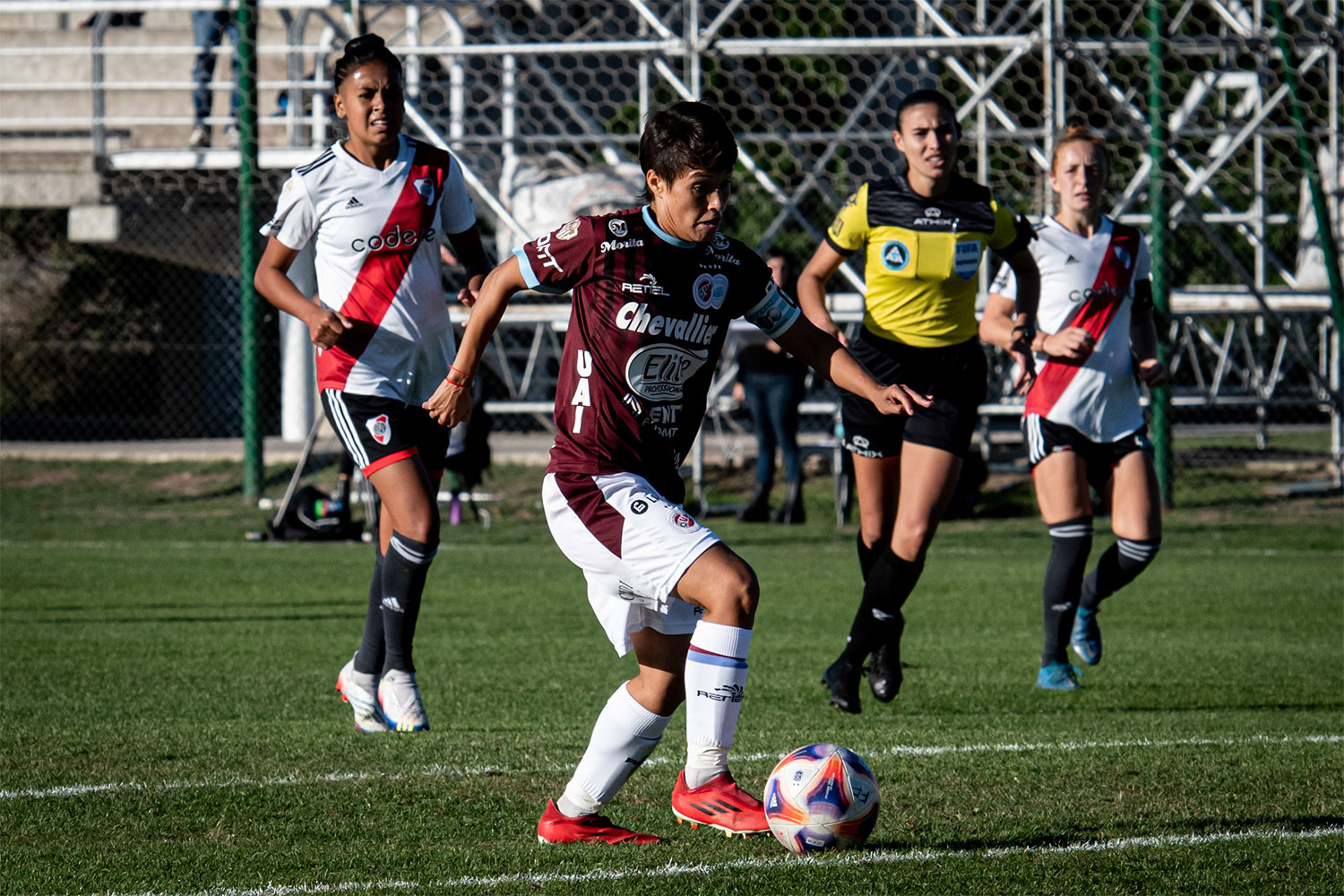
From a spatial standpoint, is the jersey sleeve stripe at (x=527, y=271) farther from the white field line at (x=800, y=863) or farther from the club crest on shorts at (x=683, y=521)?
the white field line at (x=800, y=863)

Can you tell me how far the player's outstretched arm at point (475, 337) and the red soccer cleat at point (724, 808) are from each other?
115cm

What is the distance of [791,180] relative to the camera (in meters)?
17.3

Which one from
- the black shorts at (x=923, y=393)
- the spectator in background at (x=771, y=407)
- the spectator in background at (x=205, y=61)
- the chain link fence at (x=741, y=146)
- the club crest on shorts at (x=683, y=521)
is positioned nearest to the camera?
the club crest on shorts at (x=683, y=521)

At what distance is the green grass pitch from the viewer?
3666mm

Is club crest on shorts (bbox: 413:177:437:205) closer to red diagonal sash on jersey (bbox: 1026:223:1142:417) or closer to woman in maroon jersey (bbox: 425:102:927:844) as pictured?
woman in maroon jersey (bbox: 425:102:927:844)

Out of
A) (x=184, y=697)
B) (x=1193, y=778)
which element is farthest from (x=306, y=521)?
(x=1193, y=778)

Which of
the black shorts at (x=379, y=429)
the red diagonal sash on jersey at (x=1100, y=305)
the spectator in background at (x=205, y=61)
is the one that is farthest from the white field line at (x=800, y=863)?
the spectator in background at (x=205, y=61)

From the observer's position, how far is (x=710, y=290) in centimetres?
409

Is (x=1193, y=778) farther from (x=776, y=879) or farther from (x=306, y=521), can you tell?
(x=306, y=521)

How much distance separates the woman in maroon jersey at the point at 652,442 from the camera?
12.7 feet

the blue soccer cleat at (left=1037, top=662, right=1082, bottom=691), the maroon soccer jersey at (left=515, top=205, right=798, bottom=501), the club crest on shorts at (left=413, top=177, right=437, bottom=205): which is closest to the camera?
the maroon soccer jersey at (left=515, top=205, right=798, bottom=501)

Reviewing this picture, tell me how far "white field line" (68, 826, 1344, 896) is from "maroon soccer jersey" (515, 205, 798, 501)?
38.5 inches

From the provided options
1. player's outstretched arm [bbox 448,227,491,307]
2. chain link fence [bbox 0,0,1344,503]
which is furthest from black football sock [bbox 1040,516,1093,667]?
chain link fence [bbox 0,0,1344,503]

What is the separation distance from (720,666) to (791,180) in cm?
1397
